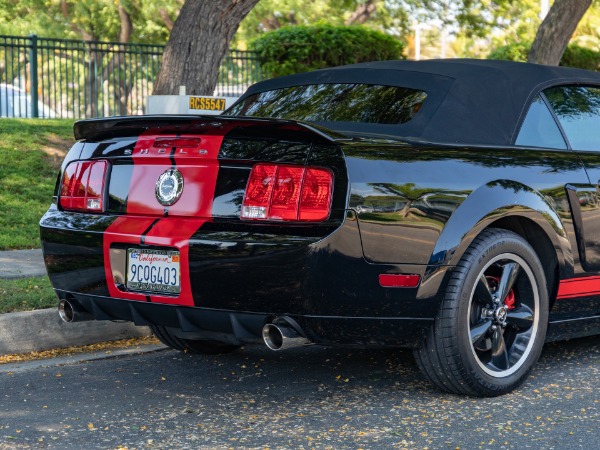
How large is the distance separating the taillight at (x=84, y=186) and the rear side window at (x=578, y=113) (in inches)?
90.2

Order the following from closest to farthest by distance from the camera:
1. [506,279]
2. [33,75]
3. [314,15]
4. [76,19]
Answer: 1. [506,279]
2. [33,75]
3. [314,15]
4. [76,19]

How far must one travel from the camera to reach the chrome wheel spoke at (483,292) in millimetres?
4574

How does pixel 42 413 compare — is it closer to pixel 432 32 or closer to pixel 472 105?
pixel 472 105

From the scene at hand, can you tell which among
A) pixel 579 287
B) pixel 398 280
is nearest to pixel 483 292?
pixel 398 280

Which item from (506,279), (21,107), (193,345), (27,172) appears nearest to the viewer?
(506,279)

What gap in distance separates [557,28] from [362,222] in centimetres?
1078

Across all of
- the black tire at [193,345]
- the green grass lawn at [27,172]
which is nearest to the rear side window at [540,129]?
the black tire at [193,345]

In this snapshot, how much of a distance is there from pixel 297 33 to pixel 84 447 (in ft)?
47.1

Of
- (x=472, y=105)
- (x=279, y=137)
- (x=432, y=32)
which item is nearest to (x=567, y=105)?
(x=472, y=105)

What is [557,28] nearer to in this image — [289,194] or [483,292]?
[483,292]

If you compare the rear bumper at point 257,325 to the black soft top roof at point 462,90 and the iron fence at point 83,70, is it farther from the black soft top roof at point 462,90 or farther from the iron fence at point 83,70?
the iron fence at point 83,70

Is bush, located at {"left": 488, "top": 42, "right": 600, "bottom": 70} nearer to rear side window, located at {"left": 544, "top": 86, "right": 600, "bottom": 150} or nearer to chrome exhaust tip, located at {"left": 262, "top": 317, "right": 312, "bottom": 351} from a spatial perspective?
rear side window, located at {"left": 544, "top": 86, "right": 600, "bottom": 150}

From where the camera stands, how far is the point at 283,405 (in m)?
4.59

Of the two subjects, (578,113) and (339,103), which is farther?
(578,113)
